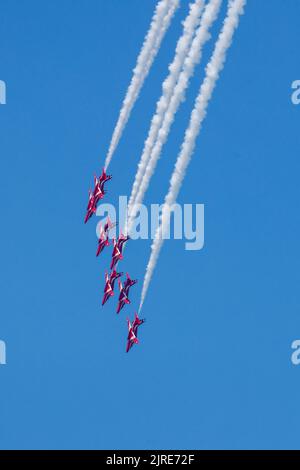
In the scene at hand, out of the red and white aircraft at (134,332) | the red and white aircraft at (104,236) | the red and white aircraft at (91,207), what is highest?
the red and white aircraft at (91,207)

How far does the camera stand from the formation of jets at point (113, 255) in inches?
1758

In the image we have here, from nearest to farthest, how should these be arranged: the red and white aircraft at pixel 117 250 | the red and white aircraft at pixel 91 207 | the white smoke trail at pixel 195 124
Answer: the white smoke trail at pixel 195 124 → the red and white aircraft at pixel 117 250 → the red and white aircraft at pixel 91 207

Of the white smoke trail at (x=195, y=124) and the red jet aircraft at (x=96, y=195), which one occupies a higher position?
the red jet aircraft at (x=96, y=195)

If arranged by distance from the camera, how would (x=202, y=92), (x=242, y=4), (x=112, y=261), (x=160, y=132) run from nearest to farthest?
(x=242, y=4) < (x=202, y=92) < (x=160, y=132) < (x=112, y=261)

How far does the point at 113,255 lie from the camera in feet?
148

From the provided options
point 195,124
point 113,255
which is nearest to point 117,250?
point 113,255

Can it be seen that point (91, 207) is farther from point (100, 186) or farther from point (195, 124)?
point (195, 124)

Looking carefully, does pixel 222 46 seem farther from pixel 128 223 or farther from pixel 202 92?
pixel 128 223

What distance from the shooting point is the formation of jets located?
147 feet

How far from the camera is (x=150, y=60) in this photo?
37.4 m

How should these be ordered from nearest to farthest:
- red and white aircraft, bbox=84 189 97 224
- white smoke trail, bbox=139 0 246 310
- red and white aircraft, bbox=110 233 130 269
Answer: white smoke trail, bbox=139 0 246 310 → red and white aircraft, bbox=110 233 130 269 → red and white aircraft, bbox=84 189 97 224

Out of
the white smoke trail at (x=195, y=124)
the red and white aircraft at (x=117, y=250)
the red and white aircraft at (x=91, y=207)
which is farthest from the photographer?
the red and white aircraft at (x=91, y=207)
